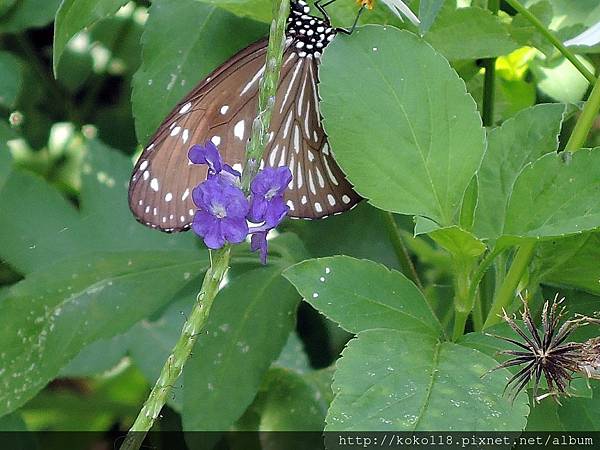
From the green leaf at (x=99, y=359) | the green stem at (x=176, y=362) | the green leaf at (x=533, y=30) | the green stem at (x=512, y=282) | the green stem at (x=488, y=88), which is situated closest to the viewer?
the green stem at (x=176, y=362)

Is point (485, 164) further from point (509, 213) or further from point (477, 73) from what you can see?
point (477, 73)

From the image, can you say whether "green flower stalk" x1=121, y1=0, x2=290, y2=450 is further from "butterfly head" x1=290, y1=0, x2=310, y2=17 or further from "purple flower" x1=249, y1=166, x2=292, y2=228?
"butterfly head" x1=290, y1=0, x2=310, y2=17

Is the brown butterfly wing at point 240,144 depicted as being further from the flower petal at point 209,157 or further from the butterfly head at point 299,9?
the flower petal at point 209,157

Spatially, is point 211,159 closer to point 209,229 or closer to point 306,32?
point 209,229

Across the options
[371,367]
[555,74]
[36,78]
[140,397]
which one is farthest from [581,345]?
[36,78]

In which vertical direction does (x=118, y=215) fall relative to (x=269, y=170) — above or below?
below

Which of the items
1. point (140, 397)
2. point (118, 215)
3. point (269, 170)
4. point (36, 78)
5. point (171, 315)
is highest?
point (269, 170)

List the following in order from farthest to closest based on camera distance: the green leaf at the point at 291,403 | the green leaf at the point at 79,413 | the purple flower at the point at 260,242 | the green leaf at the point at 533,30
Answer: the green leaf at the point at 79,413 → the green leaf at the point at 291,403 → the green leaf at the point at 533,30 → the purple flower at the point at 260,242

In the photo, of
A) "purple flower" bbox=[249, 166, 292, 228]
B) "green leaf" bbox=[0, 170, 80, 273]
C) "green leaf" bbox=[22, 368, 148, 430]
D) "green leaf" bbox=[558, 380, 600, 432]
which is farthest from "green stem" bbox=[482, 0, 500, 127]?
"green leaf" bbox=[22, 368, 148, 430]

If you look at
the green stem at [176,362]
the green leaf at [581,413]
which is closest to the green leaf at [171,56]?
the green stem at [176,362]
